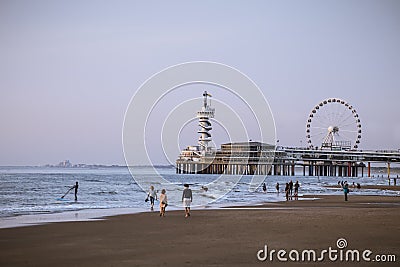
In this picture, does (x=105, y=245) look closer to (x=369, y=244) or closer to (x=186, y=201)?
(x=369, y=244)

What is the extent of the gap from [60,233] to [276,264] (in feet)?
26.5

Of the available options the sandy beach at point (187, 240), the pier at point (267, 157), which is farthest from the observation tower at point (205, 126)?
the sandy beach at point (187, 240)

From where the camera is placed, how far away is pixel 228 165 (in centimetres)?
14038

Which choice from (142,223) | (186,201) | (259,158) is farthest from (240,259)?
(259,158)

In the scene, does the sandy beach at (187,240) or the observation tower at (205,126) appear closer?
the sandy beach at (187,240)

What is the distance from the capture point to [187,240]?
1445cm

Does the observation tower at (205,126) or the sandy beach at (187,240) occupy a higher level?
the observation tower at (205,126)

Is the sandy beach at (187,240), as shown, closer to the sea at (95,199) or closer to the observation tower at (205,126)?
the sea at (95,199)

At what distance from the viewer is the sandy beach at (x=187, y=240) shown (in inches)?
445

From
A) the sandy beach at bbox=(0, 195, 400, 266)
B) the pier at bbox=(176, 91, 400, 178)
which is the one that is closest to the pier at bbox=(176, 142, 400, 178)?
the pier at bbox=(176, 91, 400, 178)

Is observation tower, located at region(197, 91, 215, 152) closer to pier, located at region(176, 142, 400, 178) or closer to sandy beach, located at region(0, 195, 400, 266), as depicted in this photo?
Result: pier, located at region(176, 142, 400, 178)

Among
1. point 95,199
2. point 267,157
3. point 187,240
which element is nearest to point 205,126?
point 267,157

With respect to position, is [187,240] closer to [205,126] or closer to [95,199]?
[95,199]

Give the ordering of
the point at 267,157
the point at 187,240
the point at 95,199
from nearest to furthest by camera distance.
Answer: the point at 187,240 → the point at 95,199 → the point at 267,157
